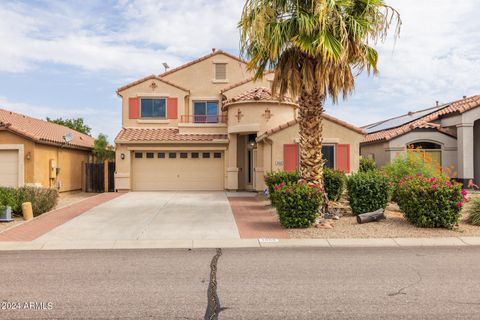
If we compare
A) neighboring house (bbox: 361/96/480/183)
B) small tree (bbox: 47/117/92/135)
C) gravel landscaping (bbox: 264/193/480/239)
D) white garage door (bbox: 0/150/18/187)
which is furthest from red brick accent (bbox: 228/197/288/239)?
small tree (bbox: 47/117/92/135)

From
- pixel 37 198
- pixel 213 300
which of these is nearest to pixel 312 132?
pixel 213 300

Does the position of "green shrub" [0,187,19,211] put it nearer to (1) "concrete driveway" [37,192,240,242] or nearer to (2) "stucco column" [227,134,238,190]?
(1) "concrete driveway" [37,192,240,242]

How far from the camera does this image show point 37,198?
46.1ft

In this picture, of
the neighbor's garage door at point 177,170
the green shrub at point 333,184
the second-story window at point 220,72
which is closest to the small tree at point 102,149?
the neighbor's garage door at point 177,170

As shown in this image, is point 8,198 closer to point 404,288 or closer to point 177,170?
point 177,170

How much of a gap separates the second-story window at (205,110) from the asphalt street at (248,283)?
16730mm

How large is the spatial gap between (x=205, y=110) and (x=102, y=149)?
24.9 ft

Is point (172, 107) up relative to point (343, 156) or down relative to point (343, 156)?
up

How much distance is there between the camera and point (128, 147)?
23.3 meters

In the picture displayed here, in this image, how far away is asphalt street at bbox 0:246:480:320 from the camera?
5.32 m

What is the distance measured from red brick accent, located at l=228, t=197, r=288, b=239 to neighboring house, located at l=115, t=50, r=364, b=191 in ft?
14.4

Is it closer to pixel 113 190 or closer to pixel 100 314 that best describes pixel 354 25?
pixel 100 314

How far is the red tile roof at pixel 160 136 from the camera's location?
76.0ft

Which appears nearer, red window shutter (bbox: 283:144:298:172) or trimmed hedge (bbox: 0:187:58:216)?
trimmed hedge (bbox: 0:187:58:216)
